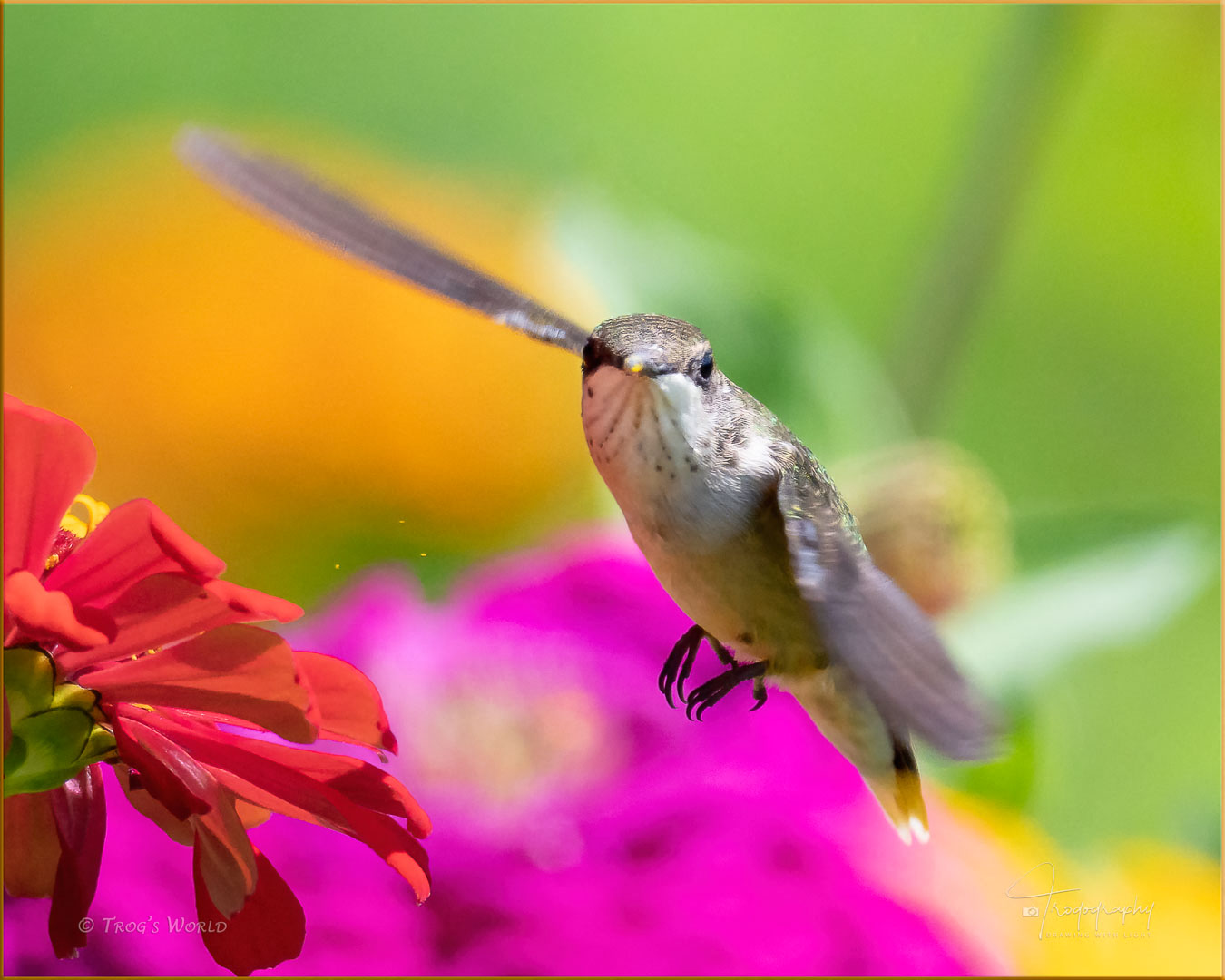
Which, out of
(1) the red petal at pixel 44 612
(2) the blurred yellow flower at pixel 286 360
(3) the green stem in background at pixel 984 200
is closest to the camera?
(1) the red petal at pixel 44 612

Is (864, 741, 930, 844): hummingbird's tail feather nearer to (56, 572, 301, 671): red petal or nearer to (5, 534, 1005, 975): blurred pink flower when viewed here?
(5, 534, 1005, 975): blurred pink flower

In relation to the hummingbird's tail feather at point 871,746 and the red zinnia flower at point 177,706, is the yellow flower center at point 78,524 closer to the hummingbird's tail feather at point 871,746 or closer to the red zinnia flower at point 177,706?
the red zinnia flower at point 177,706

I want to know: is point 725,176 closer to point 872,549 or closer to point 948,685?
point 872,549

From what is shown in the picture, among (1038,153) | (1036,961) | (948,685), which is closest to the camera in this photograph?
(948,685)

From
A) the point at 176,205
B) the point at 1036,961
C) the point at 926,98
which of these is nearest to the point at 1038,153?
the point at 926,98

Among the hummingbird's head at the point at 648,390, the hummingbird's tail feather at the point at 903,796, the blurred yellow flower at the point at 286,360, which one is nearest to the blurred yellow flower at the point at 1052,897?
the hummingbird's tail feather at the point at 903,796
